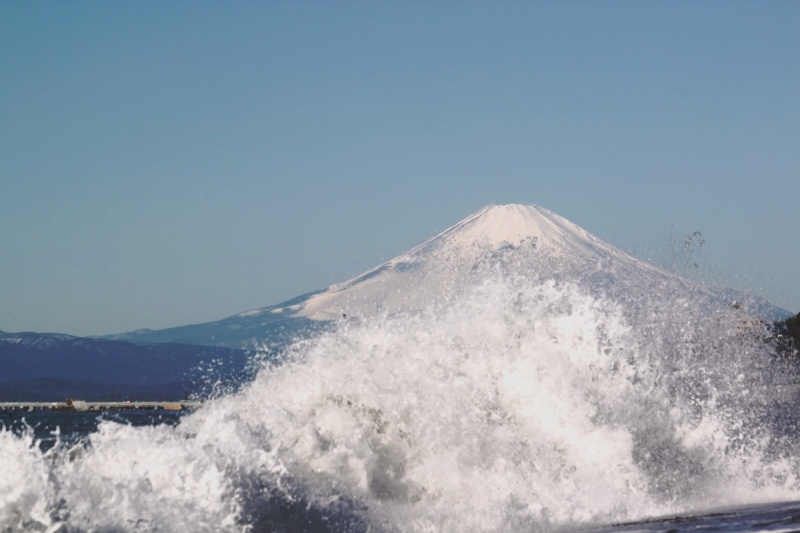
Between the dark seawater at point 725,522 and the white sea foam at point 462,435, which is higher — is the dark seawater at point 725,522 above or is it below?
below

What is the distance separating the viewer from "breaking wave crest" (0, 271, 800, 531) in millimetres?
11516

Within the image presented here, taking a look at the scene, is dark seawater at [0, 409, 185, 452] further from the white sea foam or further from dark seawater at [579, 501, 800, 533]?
dark seawater at [579, 501, 800, 533]

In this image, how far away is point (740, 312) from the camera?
96.0ft

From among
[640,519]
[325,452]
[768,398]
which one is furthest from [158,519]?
[768,398]

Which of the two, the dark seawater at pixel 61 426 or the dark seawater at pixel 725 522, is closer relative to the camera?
the dark seawater at pixel 725 522

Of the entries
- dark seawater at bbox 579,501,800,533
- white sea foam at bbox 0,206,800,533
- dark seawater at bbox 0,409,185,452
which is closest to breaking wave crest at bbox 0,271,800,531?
white sea foam at bbox 0,206,800,533

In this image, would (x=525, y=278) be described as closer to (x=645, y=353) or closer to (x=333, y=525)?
(x=645, y=353)

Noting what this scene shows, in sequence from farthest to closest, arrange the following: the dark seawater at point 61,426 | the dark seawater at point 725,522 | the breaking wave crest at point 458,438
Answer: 1. the dark seawater at point 61,426
2. the dark seawater at point 725,522
3. the breaking wave crest at point 458,438

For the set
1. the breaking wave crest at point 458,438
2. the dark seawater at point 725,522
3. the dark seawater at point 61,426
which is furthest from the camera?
the dark seawater at point 61,426

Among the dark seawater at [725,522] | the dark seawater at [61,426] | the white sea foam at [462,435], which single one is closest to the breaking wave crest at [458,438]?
the white sea foam at [462,435]

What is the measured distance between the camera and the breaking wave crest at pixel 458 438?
37.8 feet

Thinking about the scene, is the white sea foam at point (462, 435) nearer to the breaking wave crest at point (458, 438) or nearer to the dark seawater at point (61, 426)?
the breaking wave crest at point (458, 438)

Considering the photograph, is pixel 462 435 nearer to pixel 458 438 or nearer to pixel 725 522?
pixel 458 438

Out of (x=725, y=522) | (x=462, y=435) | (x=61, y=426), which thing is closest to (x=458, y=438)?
(x=462, y=435)
